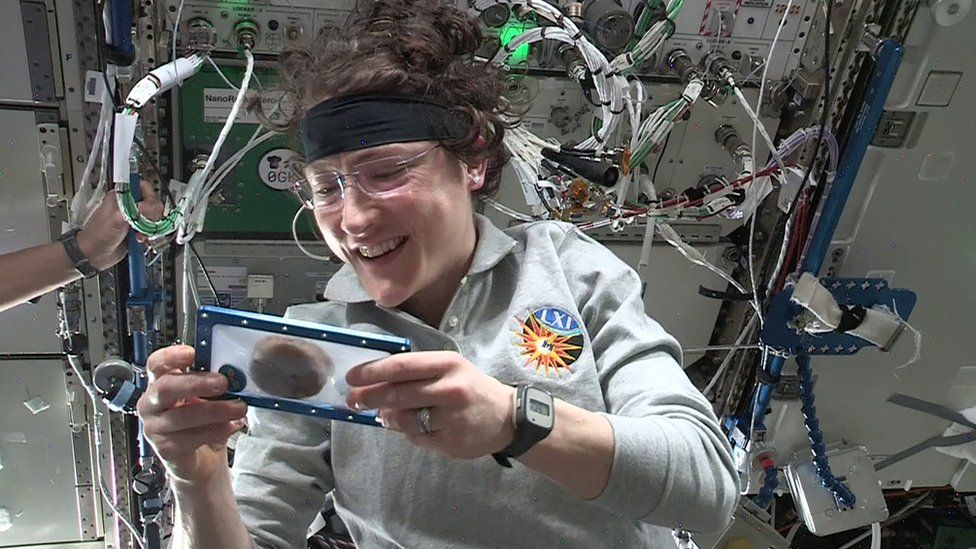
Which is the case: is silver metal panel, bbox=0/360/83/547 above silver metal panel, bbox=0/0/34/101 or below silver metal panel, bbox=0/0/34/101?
below

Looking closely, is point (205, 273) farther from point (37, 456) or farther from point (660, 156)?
point (660, 156)

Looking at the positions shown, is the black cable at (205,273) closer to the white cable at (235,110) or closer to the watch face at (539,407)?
the white cable at (235,110)


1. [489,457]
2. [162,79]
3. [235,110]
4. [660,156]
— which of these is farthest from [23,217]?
[660,156]

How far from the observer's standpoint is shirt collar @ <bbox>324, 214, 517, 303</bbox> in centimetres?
144

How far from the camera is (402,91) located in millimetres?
1337

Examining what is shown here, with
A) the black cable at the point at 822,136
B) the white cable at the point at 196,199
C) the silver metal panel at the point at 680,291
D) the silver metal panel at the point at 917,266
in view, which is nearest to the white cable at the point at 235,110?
the white cable at the point at 196,199

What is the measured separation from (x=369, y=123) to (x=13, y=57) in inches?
46.5

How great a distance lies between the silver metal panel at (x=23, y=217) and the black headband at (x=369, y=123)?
3.54 ft

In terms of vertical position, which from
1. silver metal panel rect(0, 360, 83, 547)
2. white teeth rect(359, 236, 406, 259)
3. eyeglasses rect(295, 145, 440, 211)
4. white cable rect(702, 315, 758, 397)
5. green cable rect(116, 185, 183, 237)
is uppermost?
eyeglasses rect(295, 145, 440, 211)

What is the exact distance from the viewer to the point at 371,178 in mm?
1297

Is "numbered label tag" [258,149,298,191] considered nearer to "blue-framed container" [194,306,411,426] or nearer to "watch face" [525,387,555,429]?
"blue-framed container" [194,306,411,426]

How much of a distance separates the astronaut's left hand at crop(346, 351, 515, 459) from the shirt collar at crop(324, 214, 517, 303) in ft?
1.37

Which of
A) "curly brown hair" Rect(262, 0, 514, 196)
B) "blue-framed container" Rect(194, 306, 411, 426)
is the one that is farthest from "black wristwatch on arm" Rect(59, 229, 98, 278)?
"blue-framed container" Rect(194, 306, 411, 426)

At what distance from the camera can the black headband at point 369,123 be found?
4.26ft
